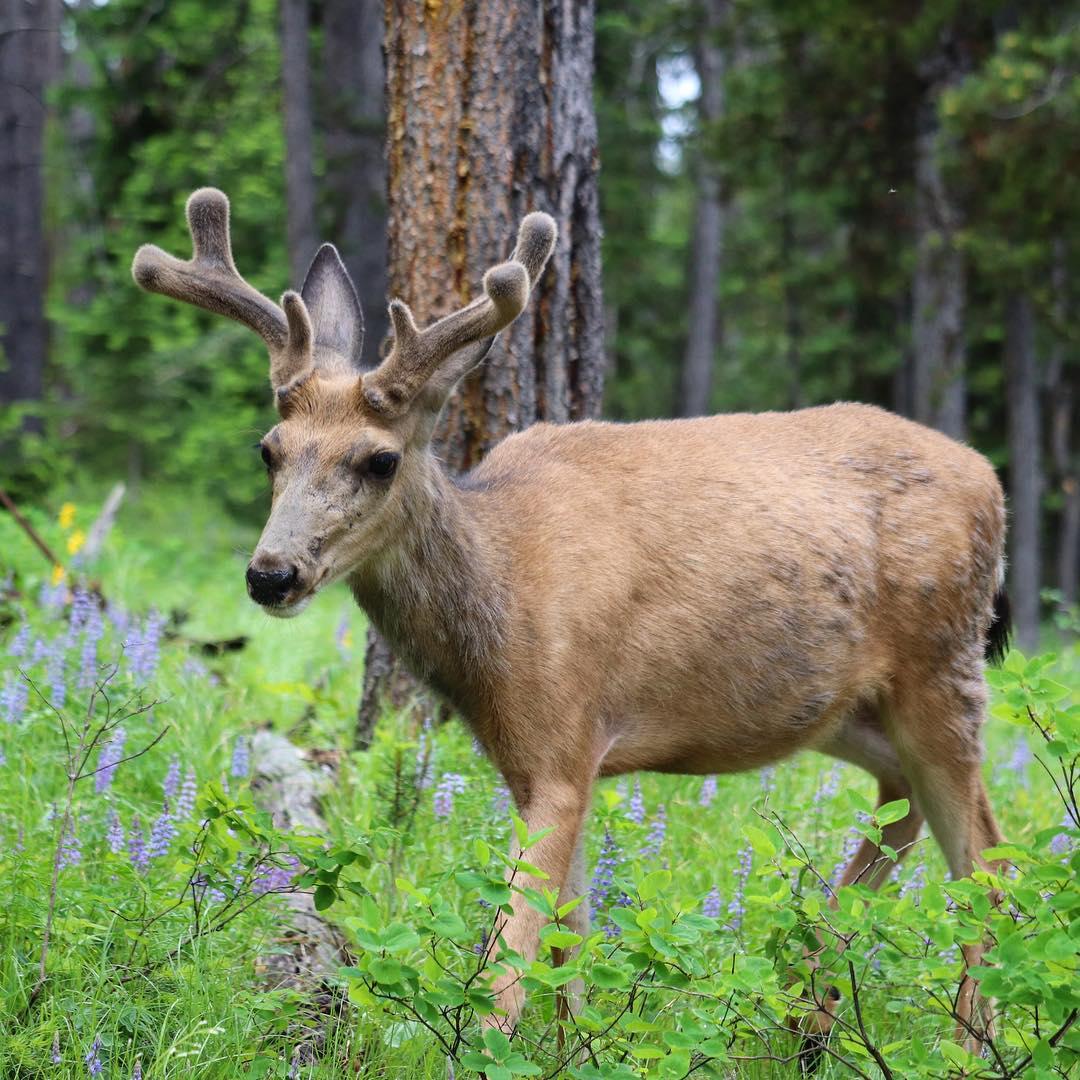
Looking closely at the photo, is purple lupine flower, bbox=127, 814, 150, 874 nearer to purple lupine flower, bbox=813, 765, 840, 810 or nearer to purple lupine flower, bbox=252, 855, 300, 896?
purple lupine flower, bbox=252, 855, 300, 896

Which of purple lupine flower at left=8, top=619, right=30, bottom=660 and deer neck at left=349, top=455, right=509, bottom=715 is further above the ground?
deer neck at left=349, top=455, right=509, bottom=715

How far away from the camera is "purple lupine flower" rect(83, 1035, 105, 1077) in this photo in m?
3.11

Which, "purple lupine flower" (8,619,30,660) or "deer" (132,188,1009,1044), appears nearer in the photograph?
"deer" (132,188,1009,1044)

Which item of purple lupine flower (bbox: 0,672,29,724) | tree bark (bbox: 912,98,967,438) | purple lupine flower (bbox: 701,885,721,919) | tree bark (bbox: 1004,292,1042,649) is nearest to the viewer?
purple lupine flower (bbox: 701,885,721,919)

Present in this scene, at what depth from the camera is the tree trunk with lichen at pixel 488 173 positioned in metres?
5.49

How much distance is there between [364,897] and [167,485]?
81.7ft

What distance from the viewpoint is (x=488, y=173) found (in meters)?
5.51

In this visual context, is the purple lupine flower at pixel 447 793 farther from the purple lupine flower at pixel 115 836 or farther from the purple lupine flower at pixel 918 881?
the purple lupine flower at pixel 918 881

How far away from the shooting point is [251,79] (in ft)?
73.4

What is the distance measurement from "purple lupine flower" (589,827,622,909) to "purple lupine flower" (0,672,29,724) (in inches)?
83.6

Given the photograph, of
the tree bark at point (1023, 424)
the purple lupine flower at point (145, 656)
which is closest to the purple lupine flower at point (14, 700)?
the purple lupine flower at point (145, 656)

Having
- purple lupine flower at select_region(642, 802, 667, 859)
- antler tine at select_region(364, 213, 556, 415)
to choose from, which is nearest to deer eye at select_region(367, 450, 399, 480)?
antler tine at select_region(364, 213, 556, 415)

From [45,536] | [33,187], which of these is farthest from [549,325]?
[33,187]

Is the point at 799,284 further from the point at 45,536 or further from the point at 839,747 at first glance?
the point at 839,747
